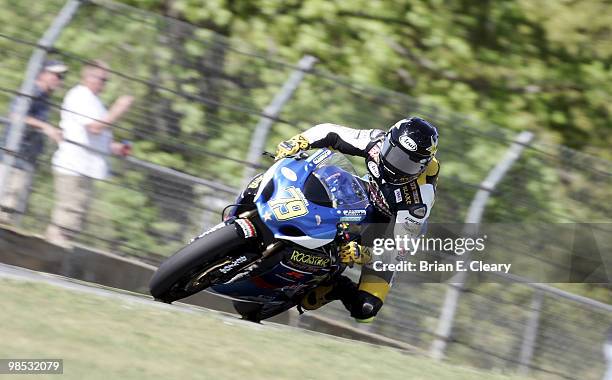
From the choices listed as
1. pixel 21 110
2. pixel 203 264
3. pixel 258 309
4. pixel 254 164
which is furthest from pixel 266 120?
pixel 203 264

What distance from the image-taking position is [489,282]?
8.58 m

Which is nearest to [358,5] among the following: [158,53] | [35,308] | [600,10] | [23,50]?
[600,10]

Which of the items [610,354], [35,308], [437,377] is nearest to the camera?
[35,308]

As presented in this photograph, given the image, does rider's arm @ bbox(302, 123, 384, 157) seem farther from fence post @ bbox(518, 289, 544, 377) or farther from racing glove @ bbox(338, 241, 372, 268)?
fence post @ bbox(518, 289, 544, 377)

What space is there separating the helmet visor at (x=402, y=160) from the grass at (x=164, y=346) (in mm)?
1252

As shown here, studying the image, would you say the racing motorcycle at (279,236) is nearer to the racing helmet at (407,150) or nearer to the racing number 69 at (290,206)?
the racing number 69 at (290,206)

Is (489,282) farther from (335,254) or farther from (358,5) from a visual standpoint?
(358,5)

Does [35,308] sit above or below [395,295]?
above

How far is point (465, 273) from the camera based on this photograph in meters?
8.51

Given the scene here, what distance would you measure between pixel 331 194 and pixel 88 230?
2.53m

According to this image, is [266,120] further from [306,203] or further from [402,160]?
[306,203]

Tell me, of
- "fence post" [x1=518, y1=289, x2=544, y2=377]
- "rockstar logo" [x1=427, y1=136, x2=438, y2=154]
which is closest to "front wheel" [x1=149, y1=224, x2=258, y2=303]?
"rockstar logo" [x1=427, y1=136, x2=438, y2=154]

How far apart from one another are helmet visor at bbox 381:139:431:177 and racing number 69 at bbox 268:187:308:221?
0.76m

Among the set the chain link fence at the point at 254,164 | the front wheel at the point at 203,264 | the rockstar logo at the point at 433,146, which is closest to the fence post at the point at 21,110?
the chain link fence at the point at 254,164
